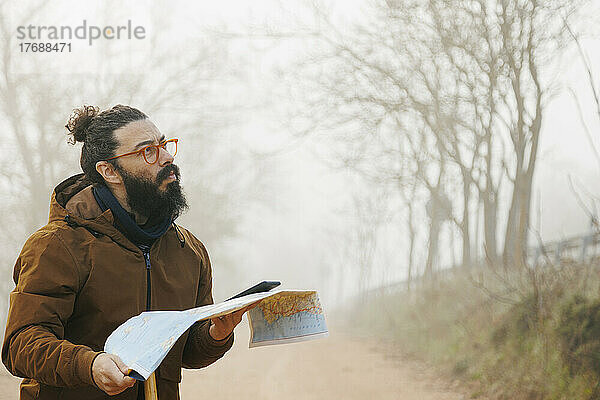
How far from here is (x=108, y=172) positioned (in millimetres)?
1298

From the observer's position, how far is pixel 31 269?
112cm

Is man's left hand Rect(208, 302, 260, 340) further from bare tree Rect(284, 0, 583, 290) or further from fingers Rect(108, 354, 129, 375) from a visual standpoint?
bare tree Rect(284, 0, 583, 290)

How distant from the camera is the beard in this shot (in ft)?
4.16

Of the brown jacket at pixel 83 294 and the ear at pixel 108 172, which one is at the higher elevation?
the ear at pixel 108 172

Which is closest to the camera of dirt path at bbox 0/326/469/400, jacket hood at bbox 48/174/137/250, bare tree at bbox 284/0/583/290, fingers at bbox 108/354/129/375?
fingers at bbox 108/354/129/375

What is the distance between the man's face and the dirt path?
3684 millimetres

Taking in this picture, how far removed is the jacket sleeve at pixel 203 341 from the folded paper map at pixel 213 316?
0.08 metres

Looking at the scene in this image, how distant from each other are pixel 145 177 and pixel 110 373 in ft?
1.32

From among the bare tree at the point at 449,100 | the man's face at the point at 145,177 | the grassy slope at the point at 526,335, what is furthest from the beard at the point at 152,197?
the bare tree at the point at 449,100

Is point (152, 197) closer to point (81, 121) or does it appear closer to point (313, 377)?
point (81, 121)

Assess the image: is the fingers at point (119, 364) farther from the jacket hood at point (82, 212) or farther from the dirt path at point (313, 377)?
the dirt path at point (313, 377)

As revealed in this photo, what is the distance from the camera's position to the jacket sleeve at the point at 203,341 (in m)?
1.33

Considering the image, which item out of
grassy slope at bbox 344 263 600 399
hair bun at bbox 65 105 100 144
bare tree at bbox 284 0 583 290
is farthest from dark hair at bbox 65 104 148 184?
bare tree at bbox 284 0 583 290

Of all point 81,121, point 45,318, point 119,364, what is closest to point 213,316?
point 119,364
